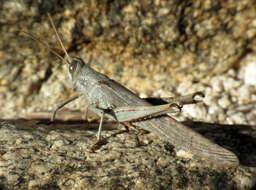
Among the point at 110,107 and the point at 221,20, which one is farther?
the point at 221,20

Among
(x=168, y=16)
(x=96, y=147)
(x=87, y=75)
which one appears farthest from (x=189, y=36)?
(x=96, y=147)

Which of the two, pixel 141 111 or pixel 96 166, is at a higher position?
pixel 141 111

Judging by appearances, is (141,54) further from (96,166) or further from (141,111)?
(96,166)

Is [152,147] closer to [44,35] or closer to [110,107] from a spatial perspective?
[110,107]

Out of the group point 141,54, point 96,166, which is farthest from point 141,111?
point 141,54

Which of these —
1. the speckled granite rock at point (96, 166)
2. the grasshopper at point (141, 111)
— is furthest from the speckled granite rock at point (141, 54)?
the grasshopper at point (141, 111)
